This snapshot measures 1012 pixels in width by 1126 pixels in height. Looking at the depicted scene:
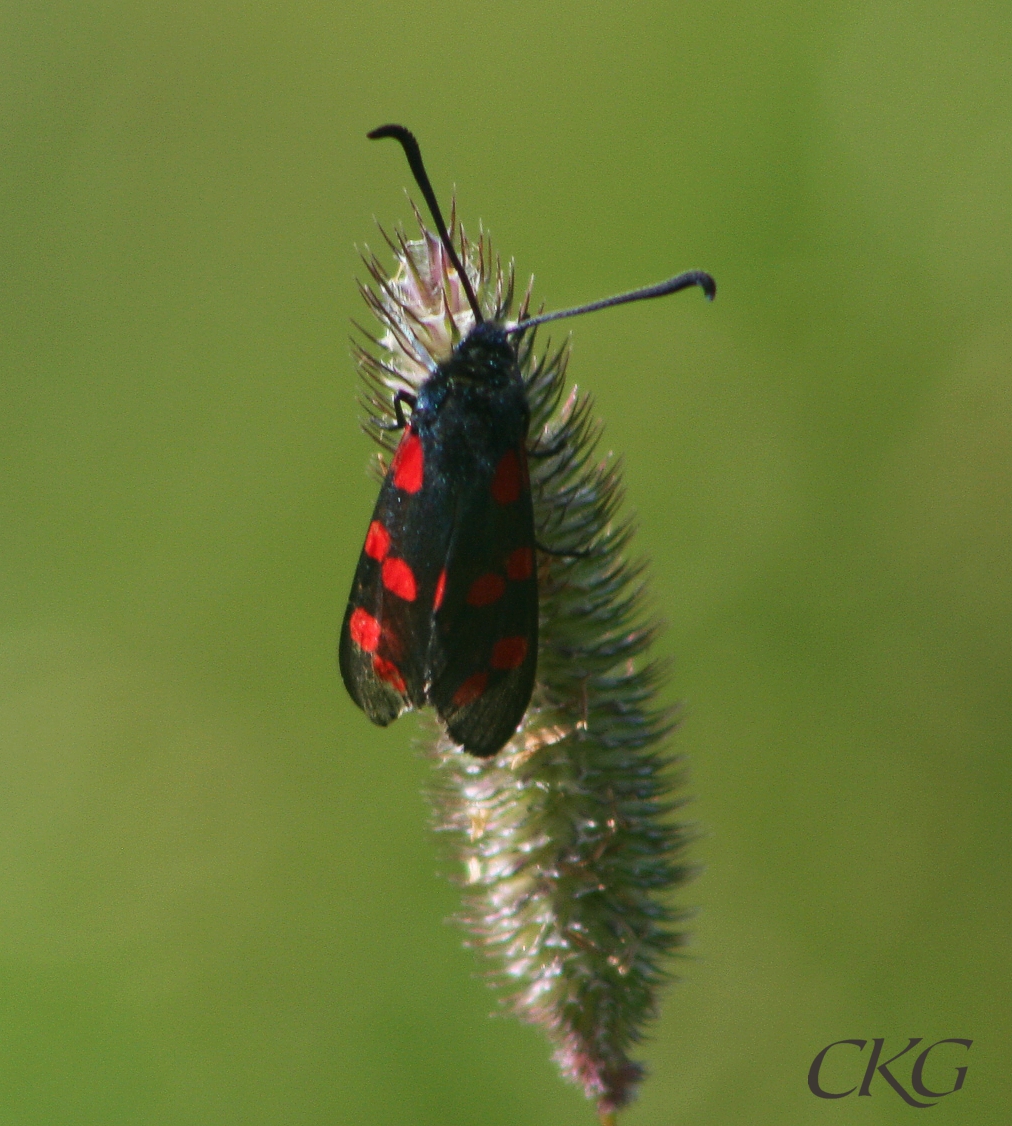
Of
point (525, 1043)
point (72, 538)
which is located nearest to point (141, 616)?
point (72, 538)

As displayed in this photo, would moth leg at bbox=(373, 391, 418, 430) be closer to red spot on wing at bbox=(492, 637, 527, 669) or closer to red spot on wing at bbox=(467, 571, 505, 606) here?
red spot on wing at bbox=(467, 571, 505, 606)

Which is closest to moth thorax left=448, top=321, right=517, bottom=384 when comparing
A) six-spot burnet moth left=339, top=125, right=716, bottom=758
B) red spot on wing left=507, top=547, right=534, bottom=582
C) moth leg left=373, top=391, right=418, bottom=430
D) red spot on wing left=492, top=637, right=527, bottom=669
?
six-spot burnet moth left=339, top=125, right=716, bottom=758

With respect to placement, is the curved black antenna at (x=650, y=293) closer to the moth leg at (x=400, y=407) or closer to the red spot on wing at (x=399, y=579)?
the moth leg at (x=400, y=407)

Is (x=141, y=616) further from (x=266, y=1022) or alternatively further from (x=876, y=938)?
(x=876, y=938)

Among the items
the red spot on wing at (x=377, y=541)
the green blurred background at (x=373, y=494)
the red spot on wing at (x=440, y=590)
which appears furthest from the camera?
the green blurred background at (x=373, y=494)

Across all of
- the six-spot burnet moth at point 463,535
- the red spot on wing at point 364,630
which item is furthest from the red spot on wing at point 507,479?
the red spot on wing at point 364,630
